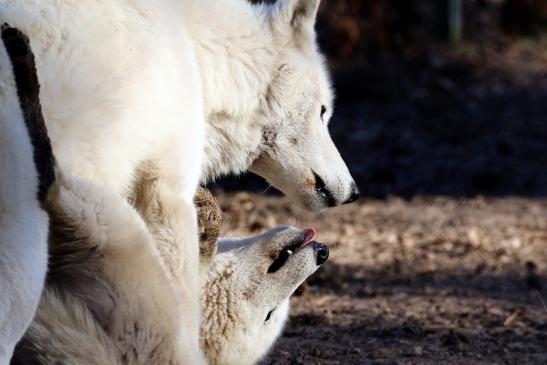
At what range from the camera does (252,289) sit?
5133mm

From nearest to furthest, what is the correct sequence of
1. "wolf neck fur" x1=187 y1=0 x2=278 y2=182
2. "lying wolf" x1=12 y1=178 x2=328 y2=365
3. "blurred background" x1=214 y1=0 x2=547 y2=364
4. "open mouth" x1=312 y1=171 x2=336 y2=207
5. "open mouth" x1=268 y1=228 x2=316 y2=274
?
1. "lying wolf" x1=12 y1=178 x2=328 y2=365
2. "wolf neck fur" x1=187 y1=0 x2=278 y2=182
3. "open mouth" x1=268 y1=228 x2=316 y2=274
4. "open mouth" x1=312 y1=171 x2=336 y2=207
5. "blurred background" x1=214 y1=0 x2=547 y2=364

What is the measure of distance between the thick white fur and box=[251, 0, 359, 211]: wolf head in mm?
1824

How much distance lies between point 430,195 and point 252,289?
18.0 ft

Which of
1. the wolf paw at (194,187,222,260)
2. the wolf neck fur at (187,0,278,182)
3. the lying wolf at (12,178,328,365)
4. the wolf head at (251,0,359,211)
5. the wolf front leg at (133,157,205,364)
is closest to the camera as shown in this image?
the lying wolf at (12,178,328,365)

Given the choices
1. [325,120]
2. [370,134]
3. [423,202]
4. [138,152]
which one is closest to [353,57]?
A: [370,134]

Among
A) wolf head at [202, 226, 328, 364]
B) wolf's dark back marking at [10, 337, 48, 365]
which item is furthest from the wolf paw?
wolf's dark back marking at [10, 337, 48, 365]

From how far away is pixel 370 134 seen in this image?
1209cm

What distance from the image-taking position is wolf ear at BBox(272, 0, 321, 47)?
218 inches

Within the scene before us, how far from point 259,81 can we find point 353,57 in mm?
8702

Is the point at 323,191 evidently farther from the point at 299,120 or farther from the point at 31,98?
the point at 31,98

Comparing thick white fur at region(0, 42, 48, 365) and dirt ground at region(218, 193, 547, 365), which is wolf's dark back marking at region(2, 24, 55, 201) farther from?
dirt ground at region(218, 193, 547, 365)

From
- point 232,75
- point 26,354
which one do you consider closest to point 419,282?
point 232,75

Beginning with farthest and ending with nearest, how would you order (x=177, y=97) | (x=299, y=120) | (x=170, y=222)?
(x=299, y=120)
(x=177, y=97)
(x=170, y=222)

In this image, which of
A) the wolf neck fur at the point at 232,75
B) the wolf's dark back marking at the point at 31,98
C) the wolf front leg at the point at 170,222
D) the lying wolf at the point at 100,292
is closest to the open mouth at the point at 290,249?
the wolf neck fur at the point at 232,75
